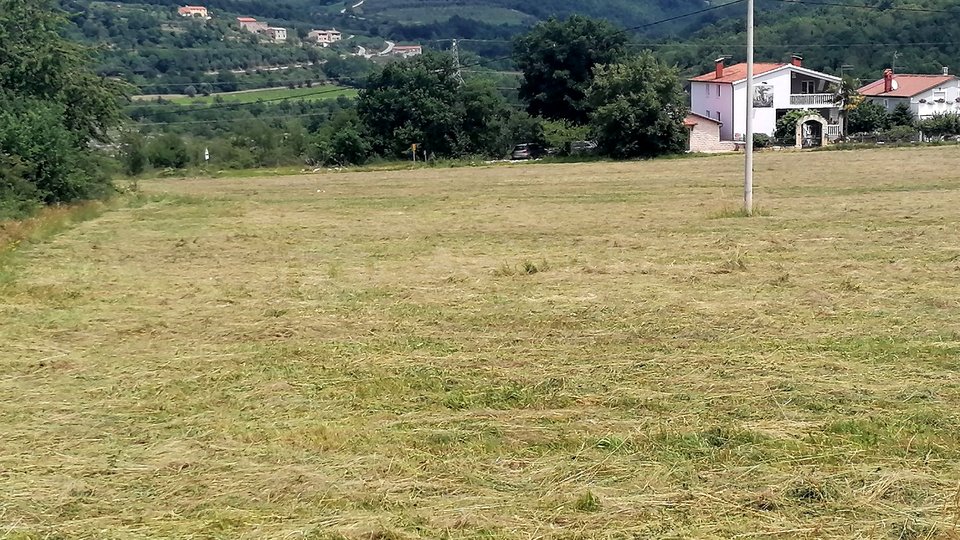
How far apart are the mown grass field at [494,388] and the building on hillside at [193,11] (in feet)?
429

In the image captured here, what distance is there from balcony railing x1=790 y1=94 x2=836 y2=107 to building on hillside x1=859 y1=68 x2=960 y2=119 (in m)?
4.15

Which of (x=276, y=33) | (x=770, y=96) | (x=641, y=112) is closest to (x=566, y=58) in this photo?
(x=770, y=96)

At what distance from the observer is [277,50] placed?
125 meters

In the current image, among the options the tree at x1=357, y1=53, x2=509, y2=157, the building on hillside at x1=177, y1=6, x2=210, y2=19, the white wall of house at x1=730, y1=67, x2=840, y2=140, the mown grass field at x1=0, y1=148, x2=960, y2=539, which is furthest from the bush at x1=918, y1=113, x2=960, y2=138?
the building on hillside at x1=177, y1=6, x2=210, y2=19

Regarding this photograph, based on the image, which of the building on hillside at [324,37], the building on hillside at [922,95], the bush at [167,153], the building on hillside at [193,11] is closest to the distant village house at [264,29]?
the building on hillside at [324,37]

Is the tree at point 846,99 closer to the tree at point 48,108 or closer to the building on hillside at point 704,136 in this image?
the building on hillside at point 704,136

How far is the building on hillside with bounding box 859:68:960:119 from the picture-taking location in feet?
206

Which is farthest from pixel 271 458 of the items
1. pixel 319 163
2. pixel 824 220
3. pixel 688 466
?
pixel 319 163

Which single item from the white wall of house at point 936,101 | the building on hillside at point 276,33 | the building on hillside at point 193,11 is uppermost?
the building on hillside at point 193,11

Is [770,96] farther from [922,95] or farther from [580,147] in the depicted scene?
[580,147]

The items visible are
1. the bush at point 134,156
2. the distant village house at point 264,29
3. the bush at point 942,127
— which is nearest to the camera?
the bush at point 942,127

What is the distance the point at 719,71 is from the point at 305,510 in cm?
5864

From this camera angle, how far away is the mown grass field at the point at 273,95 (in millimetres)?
89375

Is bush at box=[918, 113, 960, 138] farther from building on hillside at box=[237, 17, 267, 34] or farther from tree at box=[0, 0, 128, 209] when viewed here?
building on hillside at box=[237, 17, 267, 34]
